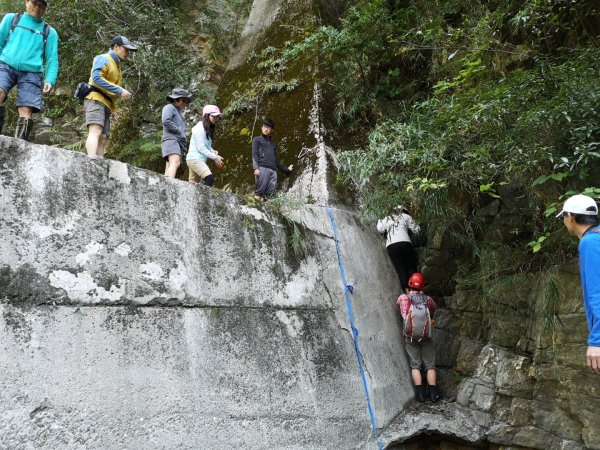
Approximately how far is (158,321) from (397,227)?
355cm

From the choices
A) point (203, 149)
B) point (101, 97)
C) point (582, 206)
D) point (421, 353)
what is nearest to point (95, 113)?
point (101, 97)

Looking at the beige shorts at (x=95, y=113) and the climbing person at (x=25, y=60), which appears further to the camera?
the beige shorts at (x=95, y=113)

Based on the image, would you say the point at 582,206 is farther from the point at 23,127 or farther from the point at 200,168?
the point at 23,127

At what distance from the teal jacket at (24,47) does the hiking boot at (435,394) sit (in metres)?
5.13

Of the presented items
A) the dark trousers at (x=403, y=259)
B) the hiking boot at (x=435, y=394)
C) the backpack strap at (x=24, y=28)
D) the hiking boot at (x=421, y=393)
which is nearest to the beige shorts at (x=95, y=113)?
the backpack strap at (x=24, y=28)

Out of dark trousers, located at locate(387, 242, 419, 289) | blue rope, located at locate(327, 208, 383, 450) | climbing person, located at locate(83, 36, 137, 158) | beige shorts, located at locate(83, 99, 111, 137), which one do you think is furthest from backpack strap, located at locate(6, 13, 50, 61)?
dark trousers, located at locate(387, 242, 419, 289)

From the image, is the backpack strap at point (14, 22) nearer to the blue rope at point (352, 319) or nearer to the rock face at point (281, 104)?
the rock face at point (281, 104)

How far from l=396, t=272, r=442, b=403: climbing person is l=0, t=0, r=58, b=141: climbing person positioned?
171 inches

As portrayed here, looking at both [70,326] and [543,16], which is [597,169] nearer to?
[543,16]

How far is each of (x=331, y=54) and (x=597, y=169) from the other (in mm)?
3935

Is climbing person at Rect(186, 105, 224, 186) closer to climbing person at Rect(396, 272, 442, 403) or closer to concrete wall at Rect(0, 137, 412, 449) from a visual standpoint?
concrete wall at Rect(0, 137, 412, 449)

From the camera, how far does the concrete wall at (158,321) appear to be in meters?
3.08

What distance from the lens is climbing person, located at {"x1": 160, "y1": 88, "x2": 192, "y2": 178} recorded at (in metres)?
5.43

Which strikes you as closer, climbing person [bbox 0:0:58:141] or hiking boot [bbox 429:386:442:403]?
climbing person [bbox 0:0:58:141]
